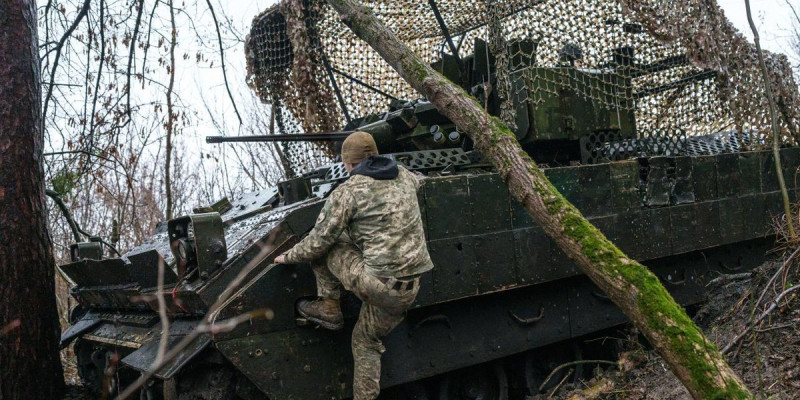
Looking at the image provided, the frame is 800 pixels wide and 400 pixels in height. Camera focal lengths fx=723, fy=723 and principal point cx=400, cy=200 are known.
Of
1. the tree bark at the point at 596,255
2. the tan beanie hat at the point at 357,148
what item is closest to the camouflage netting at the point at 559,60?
the tree bark at the point at 596,255

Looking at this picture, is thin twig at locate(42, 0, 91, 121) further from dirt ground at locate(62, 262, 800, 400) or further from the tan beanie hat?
the tan beanie hat

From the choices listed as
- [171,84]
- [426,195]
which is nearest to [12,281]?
[426,195]

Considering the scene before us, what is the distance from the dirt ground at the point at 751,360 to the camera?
4.29m

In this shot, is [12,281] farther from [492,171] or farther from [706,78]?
[706,78]

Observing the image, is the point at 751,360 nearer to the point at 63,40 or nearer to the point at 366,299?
the point at 366,299

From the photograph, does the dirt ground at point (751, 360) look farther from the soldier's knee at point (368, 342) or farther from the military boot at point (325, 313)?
the military boot at point (325, 313)

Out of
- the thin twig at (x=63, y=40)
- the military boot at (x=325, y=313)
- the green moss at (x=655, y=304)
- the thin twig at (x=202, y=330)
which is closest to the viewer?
the thin twig at (x=202, y=330)

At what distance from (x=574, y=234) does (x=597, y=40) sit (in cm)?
322

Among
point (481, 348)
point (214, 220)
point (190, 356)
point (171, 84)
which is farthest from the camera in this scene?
point (171, 84)

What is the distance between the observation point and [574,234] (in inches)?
151

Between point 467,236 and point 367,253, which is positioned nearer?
point 367,253

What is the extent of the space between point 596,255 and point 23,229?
3.91 m

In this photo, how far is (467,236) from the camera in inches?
205

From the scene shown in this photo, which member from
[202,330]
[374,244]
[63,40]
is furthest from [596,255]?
[63,40]
